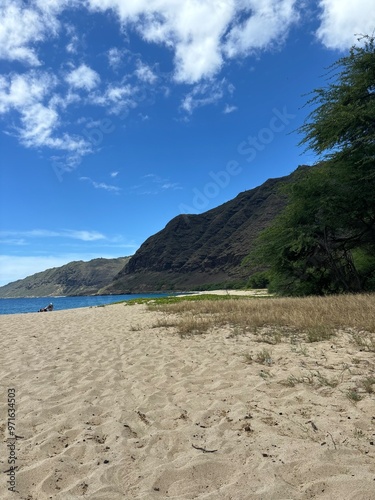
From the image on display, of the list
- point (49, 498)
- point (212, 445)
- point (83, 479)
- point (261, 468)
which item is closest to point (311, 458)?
point (261, 468)

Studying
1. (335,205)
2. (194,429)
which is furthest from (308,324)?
(335,205)

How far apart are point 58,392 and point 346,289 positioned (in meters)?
20.2

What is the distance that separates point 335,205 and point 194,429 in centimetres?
1845

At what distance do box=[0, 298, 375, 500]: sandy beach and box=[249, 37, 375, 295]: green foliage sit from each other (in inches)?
556

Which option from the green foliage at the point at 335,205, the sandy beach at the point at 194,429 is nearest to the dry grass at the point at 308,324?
the sandy beach at the point at 194,429

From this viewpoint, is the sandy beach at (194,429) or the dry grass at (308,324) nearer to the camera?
the sandy beach at (194,429)

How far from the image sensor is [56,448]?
11.9 ft

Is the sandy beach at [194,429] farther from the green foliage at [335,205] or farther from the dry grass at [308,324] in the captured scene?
the green foliage at [335,205]

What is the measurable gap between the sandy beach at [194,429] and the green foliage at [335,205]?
1413 cm

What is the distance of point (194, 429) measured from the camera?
12.8ft

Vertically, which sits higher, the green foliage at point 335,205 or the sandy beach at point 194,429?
the green foliage at point 335,205

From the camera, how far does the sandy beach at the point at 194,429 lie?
2848 mm

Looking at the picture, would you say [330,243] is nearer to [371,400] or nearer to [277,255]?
[277,255]

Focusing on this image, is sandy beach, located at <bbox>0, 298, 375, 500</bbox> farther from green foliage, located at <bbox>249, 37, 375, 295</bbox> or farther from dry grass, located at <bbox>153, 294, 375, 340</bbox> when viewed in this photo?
green foliage, located at <bbox>249, 37, 375, 295</bbox>
